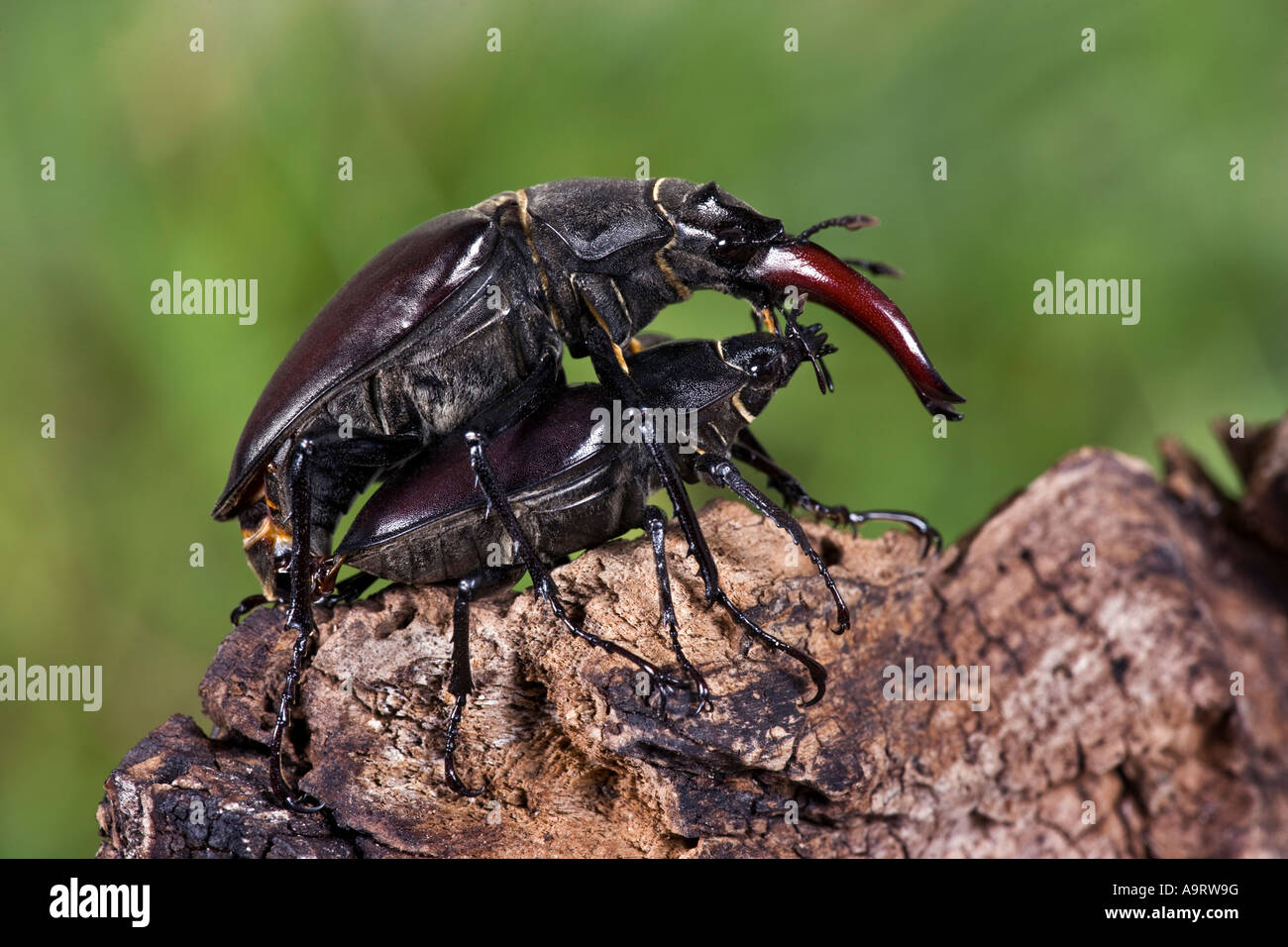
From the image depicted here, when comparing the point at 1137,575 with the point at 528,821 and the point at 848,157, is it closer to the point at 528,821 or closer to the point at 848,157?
the point at 528,821

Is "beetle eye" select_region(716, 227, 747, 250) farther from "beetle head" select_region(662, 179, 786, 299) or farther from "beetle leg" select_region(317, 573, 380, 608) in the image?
"beetle leg" select_region(317, 573, 380, 608)

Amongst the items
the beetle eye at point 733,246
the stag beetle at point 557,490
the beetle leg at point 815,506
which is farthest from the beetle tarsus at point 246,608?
the beetle eye at point 733,246

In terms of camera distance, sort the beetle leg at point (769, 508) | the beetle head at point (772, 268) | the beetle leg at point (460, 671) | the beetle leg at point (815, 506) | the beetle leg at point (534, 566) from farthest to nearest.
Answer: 1. the beetle leg at point (815, 506)
2. the beetle head at point (772, 268)
3. the beetle leg at point (769, 508)
4. the beetle leg at point (460, 671)
5. the beetle leg at point (534, 566)

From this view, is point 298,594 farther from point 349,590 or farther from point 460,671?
point 460,671

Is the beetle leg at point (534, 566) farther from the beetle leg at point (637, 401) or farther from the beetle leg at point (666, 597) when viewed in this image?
the beetle leg at point (637, 401)

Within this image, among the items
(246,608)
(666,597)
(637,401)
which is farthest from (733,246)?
(246,608)

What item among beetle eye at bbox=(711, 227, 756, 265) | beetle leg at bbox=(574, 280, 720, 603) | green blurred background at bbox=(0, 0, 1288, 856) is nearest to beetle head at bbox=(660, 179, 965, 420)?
beetle eye at bbox=(711, 227, 756, 265)
